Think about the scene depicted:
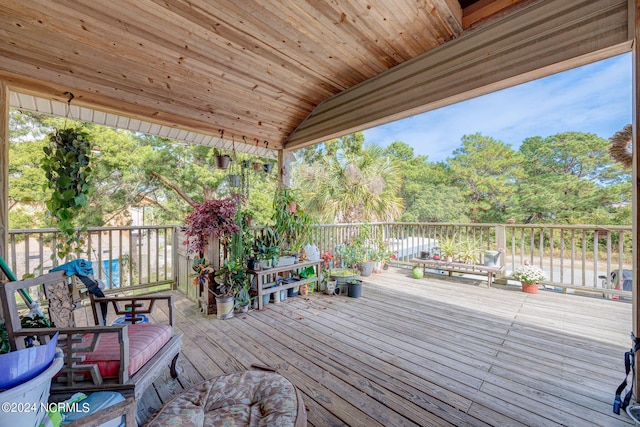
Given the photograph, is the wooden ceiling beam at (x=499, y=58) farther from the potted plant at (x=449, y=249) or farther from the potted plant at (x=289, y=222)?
the potted plant at (x=449, y=249)

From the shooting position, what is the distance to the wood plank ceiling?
2.14m

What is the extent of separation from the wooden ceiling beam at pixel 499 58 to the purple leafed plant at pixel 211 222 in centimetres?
195

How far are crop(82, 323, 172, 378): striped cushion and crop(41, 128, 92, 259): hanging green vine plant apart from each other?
1613mm

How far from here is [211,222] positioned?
125 inches

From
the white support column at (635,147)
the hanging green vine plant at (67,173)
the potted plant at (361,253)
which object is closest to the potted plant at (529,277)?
the potted plant at (361,253)

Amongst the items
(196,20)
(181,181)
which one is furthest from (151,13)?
(181,181)

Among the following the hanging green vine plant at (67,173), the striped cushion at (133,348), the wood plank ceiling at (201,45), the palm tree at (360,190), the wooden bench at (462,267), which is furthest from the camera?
the palm tree at (360,190)

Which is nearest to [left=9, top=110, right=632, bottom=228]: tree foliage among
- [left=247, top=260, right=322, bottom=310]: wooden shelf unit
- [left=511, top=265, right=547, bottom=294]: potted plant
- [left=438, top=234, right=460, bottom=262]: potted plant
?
[left=247, top=260, right=322, bottom=310]: wooden shelf unit

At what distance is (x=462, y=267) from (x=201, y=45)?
16.5 feet

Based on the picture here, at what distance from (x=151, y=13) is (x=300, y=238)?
123 inches

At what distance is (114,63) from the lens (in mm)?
2525

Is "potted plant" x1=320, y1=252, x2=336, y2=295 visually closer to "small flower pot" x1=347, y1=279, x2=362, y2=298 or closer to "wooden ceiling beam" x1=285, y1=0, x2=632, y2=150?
"small flower pot" x1=347, y1=279, x2=362, y2=298

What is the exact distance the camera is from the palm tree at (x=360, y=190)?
20.0 feet

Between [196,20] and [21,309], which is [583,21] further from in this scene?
[21,309]
